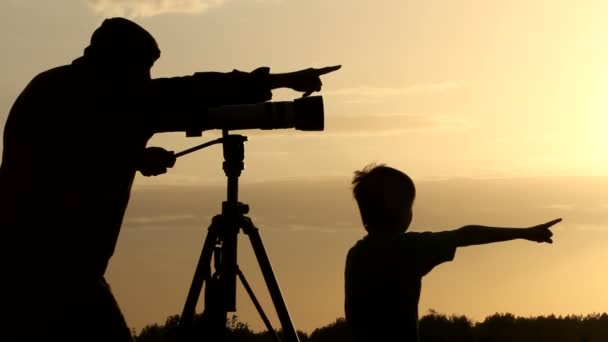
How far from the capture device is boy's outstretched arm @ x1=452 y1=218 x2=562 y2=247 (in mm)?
5191

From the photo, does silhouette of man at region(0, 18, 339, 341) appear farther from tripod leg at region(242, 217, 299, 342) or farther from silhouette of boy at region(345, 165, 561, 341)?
silhouette of boy at region(345, 165, 561, 341)

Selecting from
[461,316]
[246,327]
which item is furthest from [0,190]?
[461,316]

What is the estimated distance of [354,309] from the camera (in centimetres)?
547

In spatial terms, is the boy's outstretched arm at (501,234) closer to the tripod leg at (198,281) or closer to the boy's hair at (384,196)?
the boy's hair at (384,196)

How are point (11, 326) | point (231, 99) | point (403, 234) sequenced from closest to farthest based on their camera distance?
point (403, 234) → point (11, 326) → point (231, 99)

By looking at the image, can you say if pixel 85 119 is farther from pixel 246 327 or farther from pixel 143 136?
pixel 246 327

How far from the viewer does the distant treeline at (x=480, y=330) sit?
9.63 metres

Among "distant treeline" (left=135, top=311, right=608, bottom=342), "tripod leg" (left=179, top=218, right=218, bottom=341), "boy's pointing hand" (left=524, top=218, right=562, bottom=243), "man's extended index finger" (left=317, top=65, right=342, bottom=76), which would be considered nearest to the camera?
"boy's pointing hand" (left=524, top=218, right=562, bottom=243)

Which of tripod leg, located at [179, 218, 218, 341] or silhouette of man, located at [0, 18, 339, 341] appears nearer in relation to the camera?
silhouette of man, located at [0, 18, 339, 341]

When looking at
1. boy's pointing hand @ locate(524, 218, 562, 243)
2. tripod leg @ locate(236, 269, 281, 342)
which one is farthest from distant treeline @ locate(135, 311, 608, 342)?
boy's pointing hand @ locate(524, 218, 562, 243)

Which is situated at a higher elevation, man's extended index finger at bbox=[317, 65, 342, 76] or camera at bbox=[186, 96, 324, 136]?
man's extended index finger at bbox=[317, 65, 342, 76]

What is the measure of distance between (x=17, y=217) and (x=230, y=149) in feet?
4.15

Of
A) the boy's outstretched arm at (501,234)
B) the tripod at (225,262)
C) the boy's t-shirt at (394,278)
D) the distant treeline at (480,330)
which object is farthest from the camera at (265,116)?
the distant treeline at (480,330)

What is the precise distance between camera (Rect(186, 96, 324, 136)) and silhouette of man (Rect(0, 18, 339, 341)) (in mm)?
398
